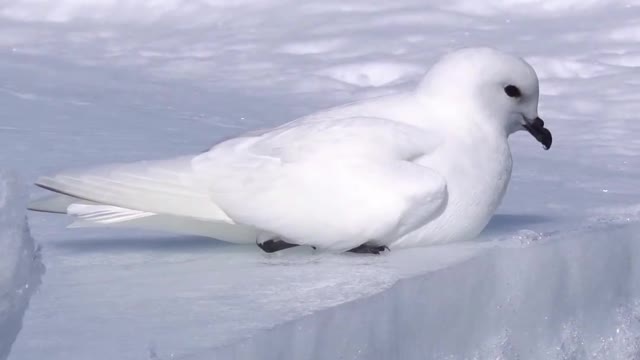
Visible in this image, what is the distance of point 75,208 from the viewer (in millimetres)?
2711

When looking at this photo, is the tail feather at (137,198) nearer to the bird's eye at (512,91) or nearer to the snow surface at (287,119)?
the snow surface at (287,119)

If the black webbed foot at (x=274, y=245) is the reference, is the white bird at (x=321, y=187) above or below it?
above

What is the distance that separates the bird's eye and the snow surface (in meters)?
0.34

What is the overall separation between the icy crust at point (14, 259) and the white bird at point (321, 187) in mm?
299

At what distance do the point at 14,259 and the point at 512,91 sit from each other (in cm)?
135

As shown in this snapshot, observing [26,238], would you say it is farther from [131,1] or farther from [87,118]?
[131,1]

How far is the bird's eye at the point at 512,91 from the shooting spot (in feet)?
9.87

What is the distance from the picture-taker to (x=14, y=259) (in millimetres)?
2225

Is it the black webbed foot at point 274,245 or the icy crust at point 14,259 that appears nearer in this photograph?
the icy crust at point 14,259

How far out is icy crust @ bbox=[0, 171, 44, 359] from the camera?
213 centimetres

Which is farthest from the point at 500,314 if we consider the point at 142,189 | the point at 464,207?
the point at 142,189

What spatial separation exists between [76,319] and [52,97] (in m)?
2.96

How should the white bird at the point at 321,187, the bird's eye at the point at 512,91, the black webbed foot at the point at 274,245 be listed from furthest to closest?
the bird's eye at the point at 512,91, the black webbed foot at the point at 274,245, the white bird at the point at 321,187

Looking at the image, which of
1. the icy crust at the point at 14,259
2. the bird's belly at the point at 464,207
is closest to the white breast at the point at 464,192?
the bird's belly at the point at 464,207
